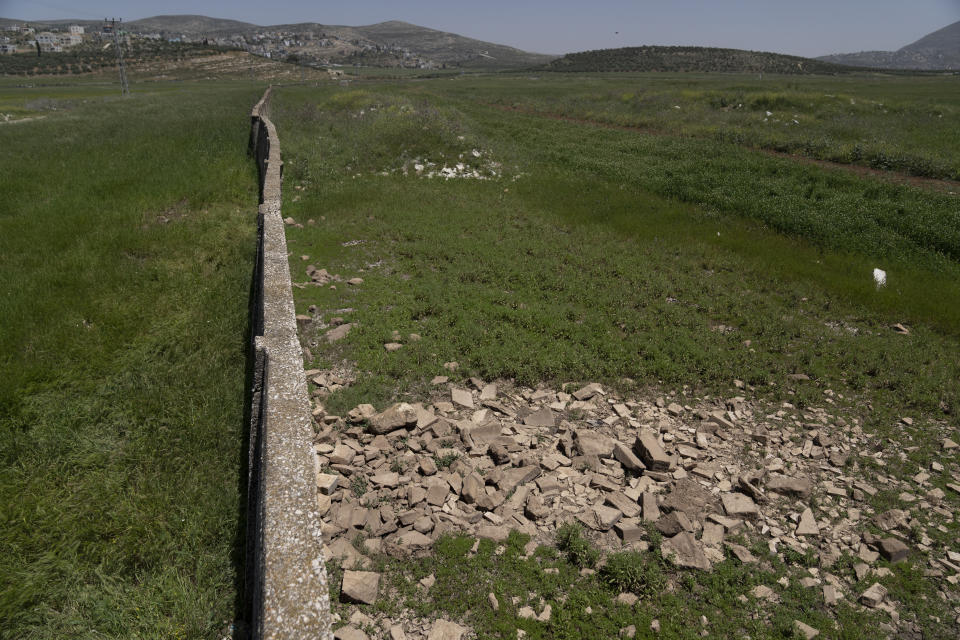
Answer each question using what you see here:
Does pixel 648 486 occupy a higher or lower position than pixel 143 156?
lower

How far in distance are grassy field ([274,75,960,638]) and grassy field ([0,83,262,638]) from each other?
4.51 ft

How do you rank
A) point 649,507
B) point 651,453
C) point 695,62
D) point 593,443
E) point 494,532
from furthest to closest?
point 695,62 < point 593,443 < point 651,453 < point 649,507 < point 494,532

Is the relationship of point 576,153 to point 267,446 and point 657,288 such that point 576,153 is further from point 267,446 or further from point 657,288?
point 267,446

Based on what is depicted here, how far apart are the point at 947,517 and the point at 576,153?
18392 millimetres

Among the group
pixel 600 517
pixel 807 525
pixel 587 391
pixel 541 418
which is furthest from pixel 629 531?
pixel 587 391

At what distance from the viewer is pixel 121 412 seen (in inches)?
215

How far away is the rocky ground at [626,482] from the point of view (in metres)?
4.16

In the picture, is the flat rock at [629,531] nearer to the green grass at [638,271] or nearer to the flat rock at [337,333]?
the green grass at [638,271]

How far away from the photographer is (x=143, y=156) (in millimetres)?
17344

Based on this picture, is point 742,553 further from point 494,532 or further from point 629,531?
point 494,532

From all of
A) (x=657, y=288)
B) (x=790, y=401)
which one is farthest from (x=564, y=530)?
(x=657, y=288)

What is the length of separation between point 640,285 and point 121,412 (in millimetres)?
8503

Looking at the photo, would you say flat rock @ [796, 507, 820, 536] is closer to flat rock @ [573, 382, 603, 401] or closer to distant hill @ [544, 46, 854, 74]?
flat rock @ [573, 382, 603, 401]

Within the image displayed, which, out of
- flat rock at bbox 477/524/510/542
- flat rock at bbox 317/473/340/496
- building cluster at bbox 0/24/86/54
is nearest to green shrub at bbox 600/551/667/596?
flat rock at bbox 477/524/510/542
